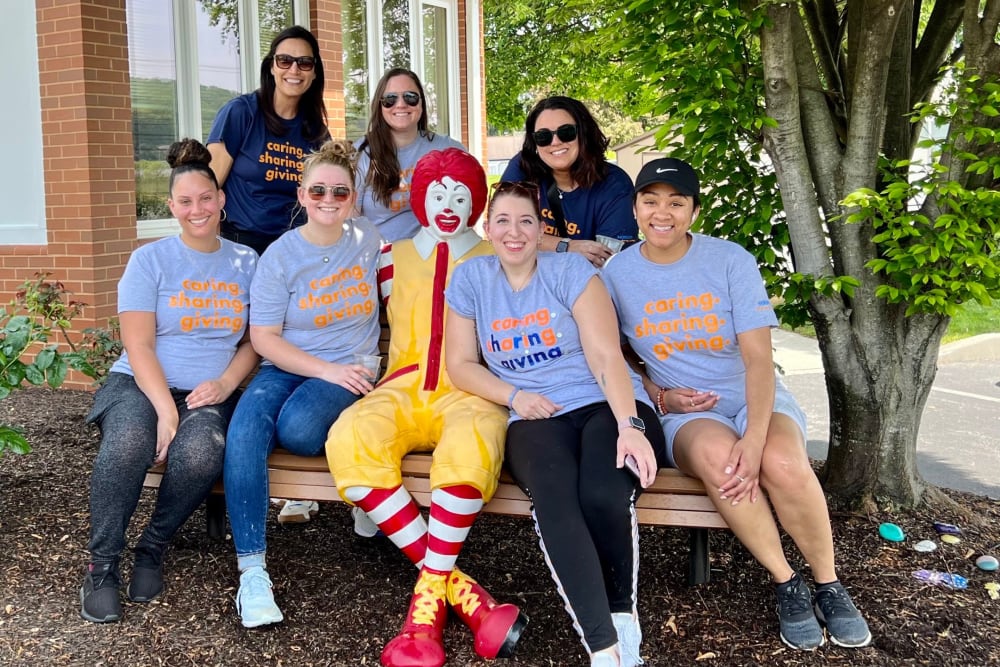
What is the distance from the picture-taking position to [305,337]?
376 centimetres

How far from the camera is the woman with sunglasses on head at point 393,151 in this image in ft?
13.8

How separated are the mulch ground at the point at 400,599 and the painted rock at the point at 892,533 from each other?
0.10 feet

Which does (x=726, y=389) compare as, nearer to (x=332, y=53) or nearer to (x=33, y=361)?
(x=33, y=361)

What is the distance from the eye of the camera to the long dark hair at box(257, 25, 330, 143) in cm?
440

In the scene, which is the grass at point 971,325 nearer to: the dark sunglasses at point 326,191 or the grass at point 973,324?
the grass at point 973,324

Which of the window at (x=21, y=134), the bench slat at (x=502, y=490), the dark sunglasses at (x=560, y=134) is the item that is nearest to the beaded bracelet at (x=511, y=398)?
the bench slat at (x=502, y=490)

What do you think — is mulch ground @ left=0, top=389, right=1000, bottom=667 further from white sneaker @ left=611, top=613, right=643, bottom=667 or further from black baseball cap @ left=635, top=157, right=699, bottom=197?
black baseball cap @ left=635, top=157, right=699, bottom=197

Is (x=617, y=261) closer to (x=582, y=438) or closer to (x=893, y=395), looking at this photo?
(x=582, y=438)

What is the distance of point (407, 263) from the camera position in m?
3.79

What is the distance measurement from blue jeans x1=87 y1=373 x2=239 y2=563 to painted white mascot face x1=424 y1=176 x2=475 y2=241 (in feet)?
3.63

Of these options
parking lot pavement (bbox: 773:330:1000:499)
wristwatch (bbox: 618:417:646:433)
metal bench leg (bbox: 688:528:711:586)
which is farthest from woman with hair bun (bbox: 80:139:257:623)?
parking lot pavement (bbox: 773:330:1000:499)

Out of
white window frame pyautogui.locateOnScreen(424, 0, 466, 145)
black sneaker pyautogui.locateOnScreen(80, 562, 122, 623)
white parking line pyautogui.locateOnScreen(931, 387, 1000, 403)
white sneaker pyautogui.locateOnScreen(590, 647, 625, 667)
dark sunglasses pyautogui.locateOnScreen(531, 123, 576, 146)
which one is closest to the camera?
white sneaker pyautogui.locateOnScreen(590, 647, 625, 667)

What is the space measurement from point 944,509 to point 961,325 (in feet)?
26.0

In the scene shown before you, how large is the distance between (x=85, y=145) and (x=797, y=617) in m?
5.65
